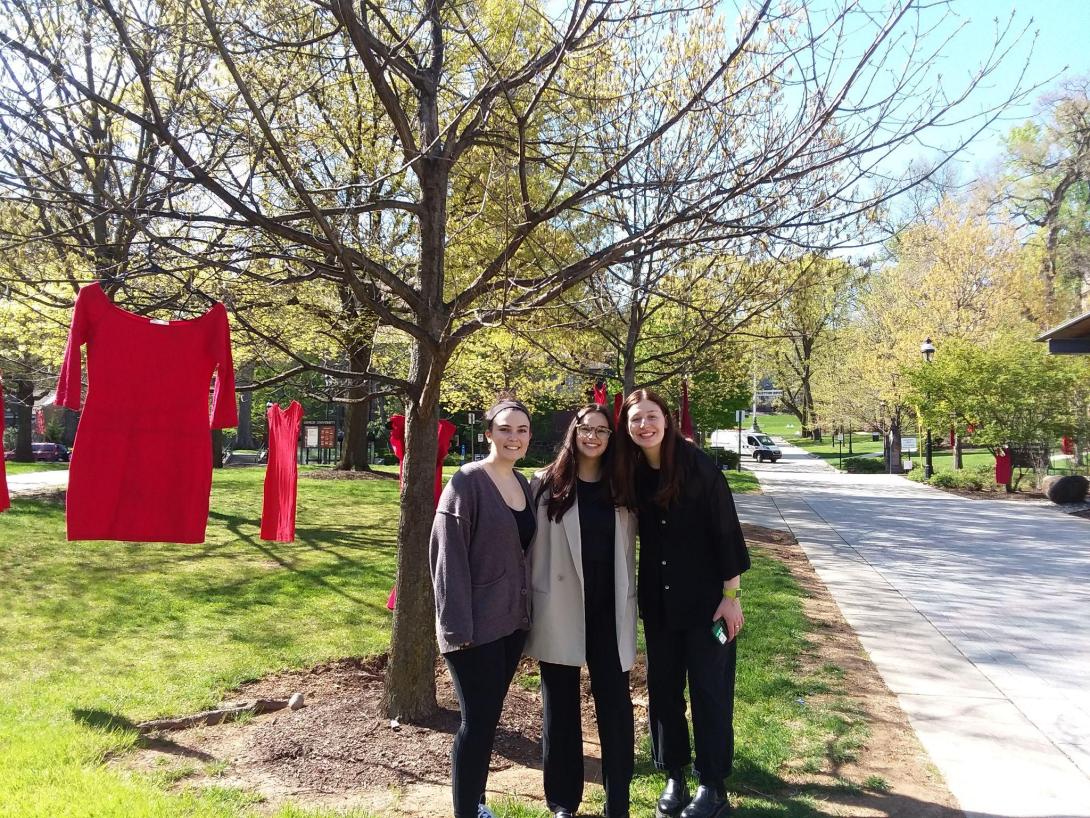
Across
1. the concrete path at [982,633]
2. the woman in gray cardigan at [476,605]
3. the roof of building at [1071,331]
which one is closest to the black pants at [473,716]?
the woman in gray cardigan at [476,605]

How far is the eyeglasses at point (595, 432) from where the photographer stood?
3432 mm

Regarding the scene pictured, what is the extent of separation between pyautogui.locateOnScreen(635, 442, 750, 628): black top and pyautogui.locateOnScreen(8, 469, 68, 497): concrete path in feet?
38.5

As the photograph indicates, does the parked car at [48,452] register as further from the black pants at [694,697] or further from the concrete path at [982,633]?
the black pants at [694,697]

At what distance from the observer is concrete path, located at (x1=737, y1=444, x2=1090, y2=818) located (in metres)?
3.88

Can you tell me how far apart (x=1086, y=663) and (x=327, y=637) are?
6068mm

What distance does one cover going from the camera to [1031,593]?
8.58m

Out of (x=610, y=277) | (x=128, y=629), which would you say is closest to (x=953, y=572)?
(x=610, y=277)

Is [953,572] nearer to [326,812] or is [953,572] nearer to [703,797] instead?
[703,797]

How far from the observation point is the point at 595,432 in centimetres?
343

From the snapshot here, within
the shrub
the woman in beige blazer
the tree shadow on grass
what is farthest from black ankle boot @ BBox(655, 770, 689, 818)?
the shrub

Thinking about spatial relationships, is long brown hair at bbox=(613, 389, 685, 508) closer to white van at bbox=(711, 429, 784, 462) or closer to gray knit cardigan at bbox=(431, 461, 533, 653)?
gray knit cardigan at bbox=(431, 461, 533, 653)

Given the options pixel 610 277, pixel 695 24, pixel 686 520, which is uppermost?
pixel 695 24

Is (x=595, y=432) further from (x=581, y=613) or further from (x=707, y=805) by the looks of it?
(x=707, y=805)

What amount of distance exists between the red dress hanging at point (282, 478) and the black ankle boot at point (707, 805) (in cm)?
417
